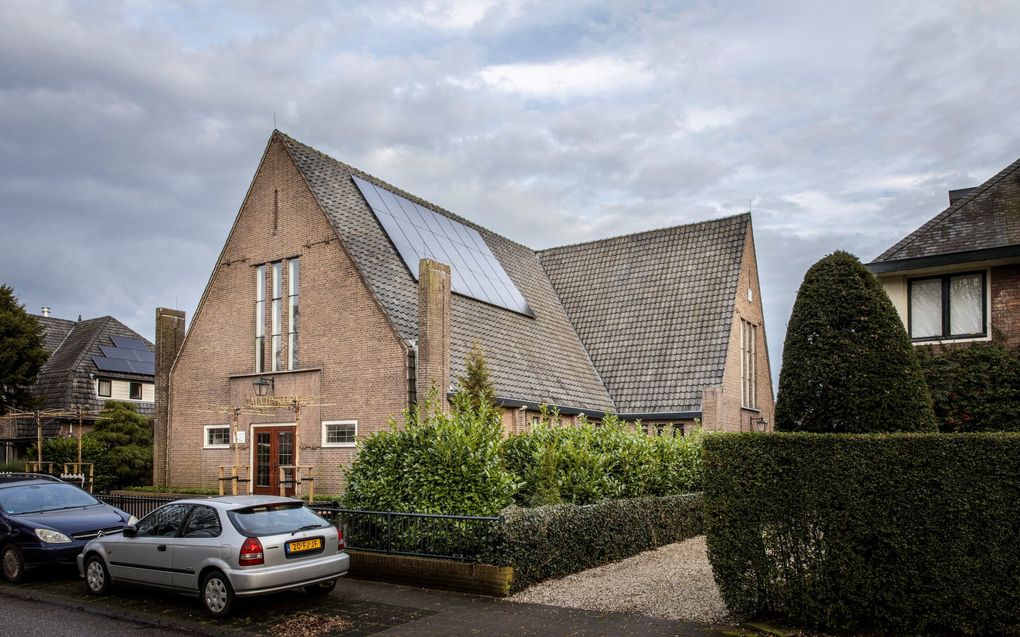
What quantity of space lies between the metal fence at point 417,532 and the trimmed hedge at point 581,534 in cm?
33

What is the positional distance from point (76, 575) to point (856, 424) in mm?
13666

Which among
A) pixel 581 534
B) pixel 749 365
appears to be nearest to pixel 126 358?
pixel 749 365

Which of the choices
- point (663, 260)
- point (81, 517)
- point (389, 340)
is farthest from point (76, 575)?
point (663, 260)

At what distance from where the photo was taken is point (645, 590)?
1234 centimetres

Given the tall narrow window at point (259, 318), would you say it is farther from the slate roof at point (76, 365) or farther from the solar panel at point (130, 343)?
the solar panel at point (130, 343)

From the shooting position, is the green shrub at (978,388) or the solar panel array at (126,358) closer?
the green shrub at (978,388)

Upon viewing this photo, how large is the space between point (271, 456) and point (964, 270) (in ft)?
62.6

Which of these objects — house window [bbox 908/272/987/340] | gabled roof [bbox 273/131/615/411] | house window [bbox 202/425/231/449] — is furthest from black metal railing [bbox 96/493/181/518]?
house window [bbox 908/272/987/340]

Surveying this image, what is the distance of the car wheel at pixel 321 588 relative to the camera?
1218cm

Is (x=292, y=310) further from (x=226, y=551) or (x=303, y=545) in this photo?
(x=226, y=551)

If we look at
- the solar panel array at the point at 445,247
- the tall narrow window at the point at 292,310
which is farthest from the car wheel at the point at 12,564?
the solar panel array at the point at 445,247

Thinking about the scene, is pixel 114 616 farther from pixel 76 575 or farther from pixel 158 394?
pixel 158 394

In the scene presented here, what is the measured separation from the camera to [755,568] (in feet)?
32.7

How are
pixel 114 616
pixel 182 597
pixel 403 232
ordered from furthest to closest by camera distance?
pixel 403 232, pixel 182 597, pixel 114 616
